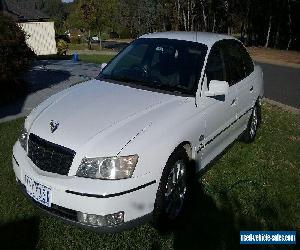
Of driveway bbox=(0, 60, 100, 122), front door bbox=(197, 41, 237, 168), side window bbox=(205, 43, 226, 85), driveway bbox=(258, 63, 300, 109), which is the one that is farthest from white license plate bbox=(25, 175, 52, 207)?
driveway bbox=(258, 63, 300, 109)

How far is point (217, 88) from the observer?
14.3 ft

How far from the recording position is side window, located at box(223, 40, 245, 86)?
17.3 feet

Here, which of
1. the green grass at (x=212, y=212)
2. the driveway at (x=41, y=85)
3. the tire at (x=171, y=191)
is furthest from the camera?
the driveway at (x=41, y=85)

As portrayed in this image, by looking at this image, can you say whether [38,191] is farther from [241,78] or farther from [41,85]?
[41,85]

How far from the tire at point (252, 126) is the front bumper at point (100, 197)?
337cm

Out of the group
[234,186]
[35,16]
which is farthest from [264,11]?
[234,186]

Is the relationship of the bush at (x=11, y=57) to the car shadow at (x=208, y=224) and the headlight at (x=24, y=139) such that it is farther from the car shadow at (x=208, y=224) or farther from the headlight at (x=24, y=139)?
the car shadow at (x=208, y=224)

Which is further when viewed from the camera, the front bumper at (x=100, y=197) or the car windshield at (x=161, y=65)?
the car windshield at (x=161, y=65)

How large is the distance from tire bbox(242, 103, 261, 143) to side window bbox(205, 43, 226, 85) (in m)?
1.63

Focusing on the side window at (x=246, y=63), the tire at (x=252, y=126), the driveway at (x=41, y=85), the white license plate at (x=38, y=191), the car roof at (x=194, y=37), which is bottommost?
the driveway at (x=41, y=85)

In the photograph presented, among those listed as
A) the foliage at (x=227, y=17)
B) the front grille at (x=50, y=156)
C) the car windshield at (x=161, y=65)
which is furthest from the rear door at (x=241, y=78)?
the foliage at (x=227, y=17)

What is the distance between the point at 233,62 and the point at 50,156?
3.24 metres

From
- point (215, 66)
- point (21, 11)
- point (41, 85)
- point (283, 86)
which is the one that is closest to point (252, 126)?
point (215, 66)

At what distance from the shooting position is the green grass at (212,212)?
3768 millimetres
